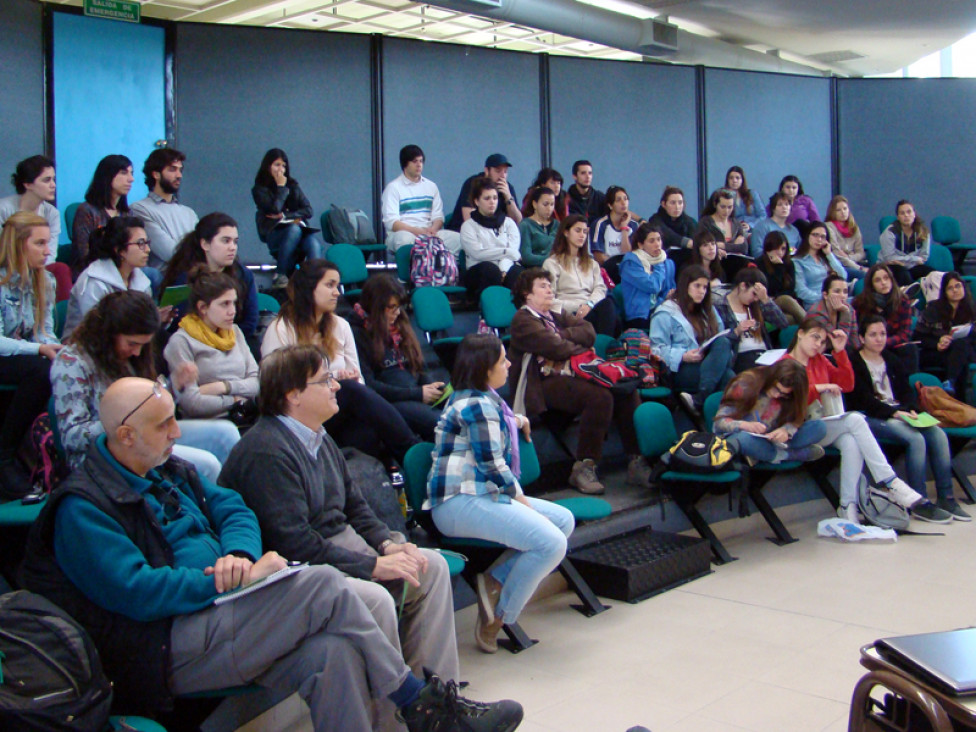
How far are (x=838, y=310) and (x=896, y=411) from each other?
3.21 feet

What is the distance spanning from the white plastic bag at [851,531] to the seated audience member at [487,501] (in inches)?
84.7

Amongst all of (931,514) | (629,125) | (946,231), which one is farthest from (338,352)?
(946,231)

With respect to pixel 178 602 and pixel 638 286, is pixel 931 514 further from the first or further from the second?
pixel 178 602

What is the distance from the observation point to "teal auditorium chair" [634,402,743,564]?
A: 4.46m

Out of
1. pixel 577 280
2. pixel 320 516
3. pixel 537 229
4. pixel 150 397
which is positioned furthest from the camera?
pixel 537 229

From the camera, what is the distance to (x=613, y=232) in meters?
6.93

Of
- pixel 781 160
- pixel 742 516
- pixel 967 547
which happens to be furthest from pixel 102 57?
pixel 781 160

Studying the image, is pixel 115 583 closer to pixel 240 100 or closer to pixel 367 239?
pixel 367 239

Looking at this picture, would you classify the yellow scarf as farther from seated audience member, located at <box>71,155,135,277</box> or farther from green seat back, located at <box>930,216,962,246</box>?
green seat back, located at <box>930,216,962,246</box>

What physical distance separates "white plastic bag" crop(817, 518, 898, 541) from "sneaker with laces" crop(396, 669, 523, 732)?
2986mm

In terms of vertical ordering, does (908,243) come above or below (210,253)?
above

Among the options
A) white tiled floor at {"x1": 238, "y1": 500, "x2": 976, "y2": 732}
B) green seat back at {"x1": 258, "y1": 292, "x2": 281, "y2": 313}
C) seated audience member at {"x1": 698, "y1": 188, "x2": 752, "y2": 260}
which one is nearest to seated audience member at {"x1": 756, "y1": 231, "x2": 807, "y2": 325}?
seated audience member at {"x1": 698, "y1": 188, "x2": 752, "y2": 260}

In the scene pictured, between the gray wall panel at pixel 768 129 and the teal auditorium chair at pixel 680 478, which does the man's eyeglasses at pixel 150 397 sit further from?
the gray wall panel at pixel 768 129

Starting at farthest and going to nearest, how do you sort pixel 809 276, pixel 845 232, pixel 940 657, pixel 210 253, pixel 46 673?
pixel 845 232
pixel 809 276
pixel 210 253
pixel 46 673
pixel 940 657
